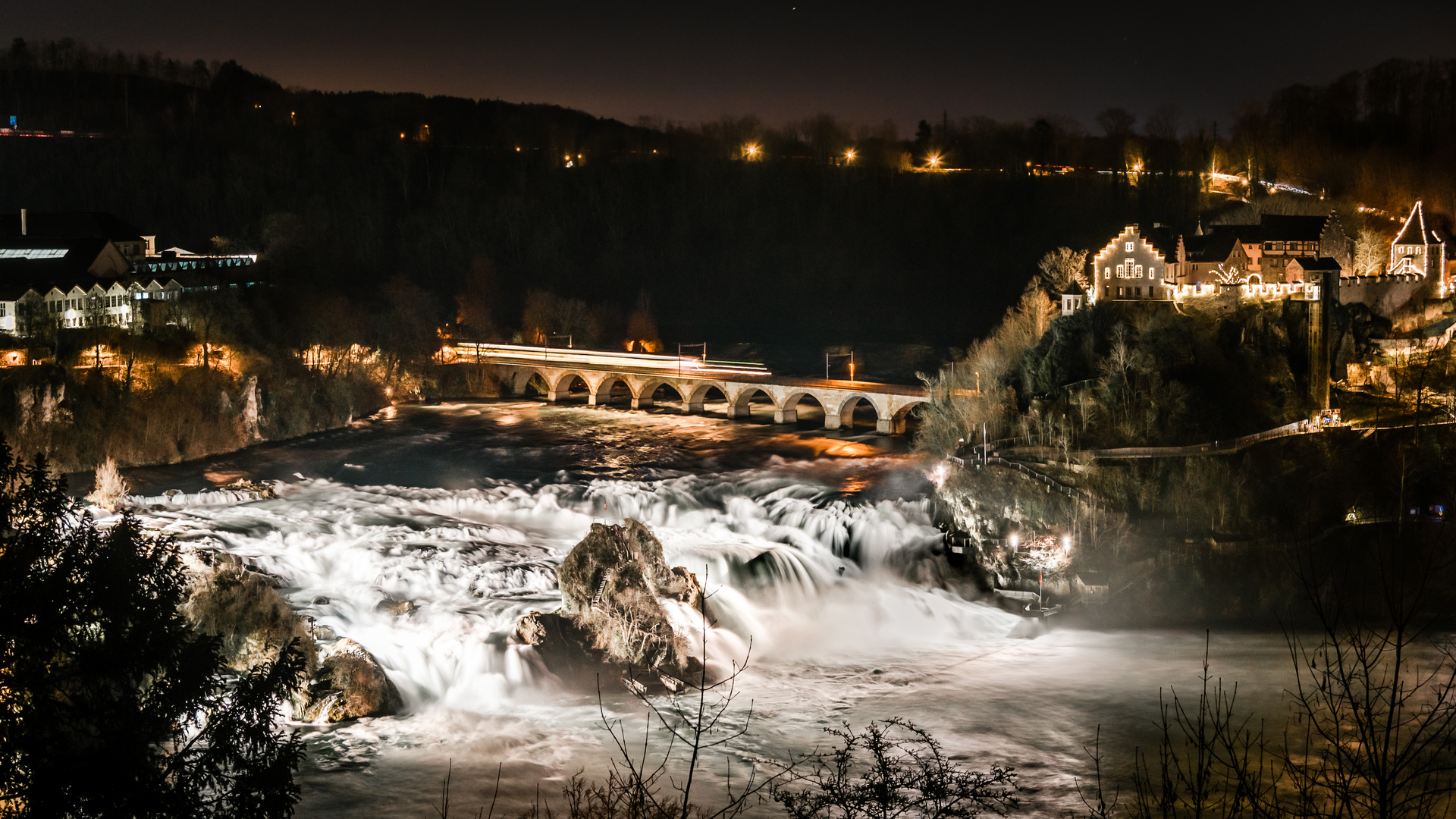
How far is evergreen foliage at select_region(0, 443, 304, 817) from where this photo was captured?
11.2m

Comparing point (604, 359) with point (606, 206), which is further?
point (606, 206)

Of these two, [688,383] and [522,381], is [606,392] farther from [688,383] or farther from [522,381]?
[688,383]

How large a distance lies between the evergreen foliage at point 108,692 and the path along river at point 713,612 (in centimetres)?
806

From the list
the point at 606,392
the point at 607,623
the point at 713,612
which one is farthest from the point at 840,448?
the point at 607,623

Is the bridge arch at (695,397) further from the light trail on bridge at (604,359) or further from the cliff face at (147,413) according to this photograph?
the cliff face at (147,413)

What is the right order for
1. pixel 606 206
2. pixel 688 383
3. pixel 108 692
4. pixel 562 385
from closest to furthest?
pixel 108 692, pixel 688 383, pixel 562 385, pixel 606 206

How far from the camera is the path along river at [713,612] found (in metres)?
23.3

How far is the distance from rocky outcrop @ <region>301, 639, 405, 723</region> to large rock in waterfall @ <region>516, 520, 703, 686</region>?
3.62m

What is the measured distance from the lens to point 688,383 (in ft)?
217

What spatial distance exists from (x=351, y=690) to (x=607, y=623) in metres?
5.94

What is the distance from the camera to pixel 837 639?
31328 mm

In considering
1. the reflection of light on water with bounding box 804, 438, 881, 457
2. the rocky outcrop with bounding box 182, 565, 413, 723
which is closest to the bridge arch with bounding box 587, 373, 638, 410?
the reflection of light on water with bounding box 804, 438, 881, 457

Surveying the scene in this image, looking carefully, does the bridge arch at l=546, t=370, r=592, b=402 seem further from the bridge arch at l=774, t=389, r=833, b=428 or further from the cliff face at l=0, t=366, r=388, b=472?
the cliff face at l=0, t=366, r=388, b=472

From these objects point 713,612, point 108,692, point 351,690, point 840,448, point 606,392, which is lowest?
point 351,690
